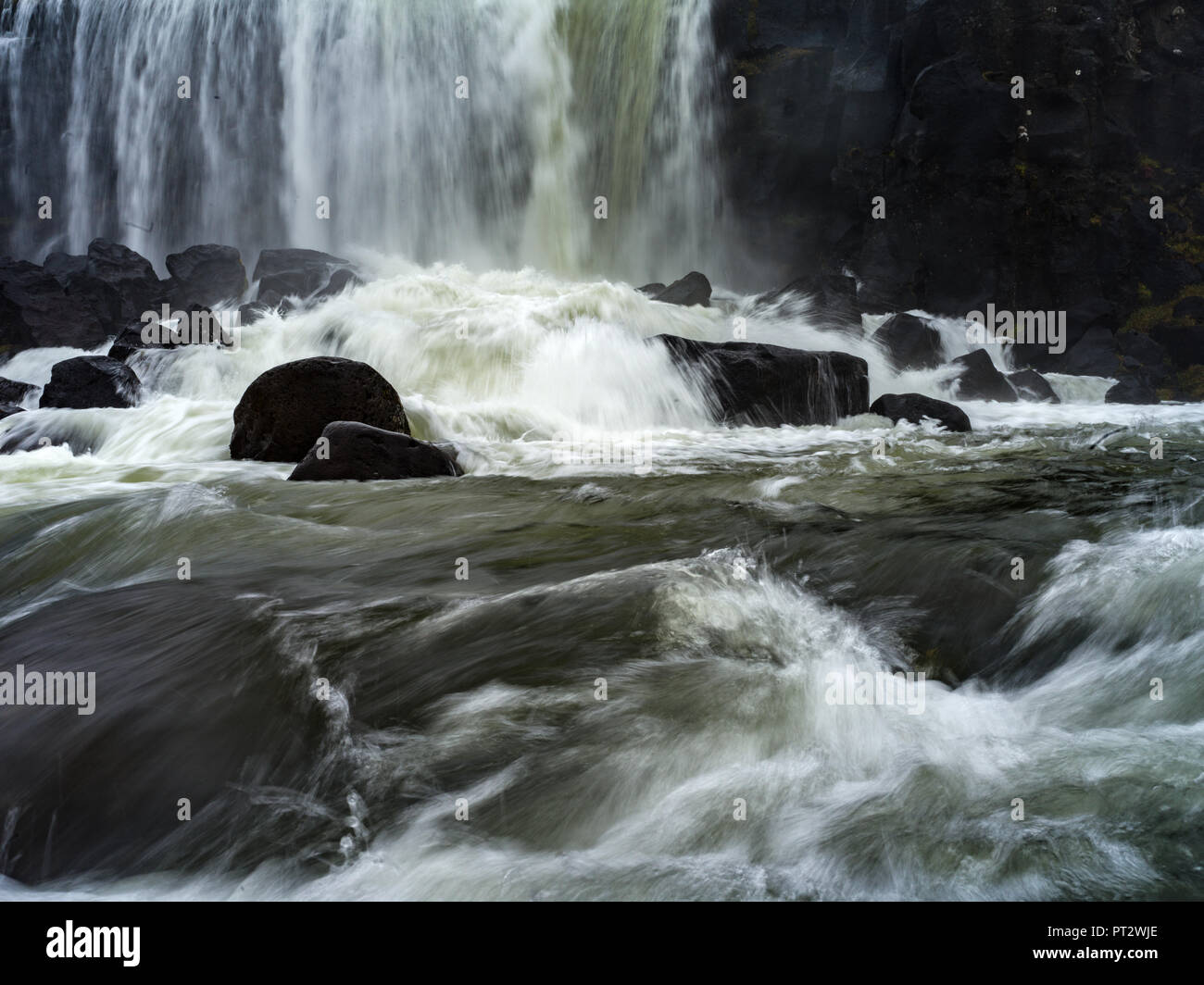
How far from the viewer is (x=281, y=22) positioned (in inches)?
1106

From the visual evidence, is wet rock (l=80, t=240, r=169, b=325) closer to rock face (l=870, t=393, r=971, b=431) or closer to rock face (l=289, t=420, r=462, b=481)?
rock face (l=289, t=420, r=462, b=481)

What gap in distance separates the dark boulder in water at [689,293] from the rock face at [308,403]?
11.9 meters

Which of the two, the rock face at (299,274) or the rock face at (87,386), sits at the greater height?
the rock face at (299,274)

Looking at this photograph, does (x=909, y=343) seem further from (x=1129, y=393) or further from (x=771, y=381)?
(x=771, y=381)

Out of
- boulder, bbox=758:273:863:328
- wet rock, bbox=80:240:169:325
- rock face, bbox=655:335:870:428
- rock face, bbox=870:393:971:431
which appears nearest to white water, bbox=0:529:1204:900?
rock face, bbox=870:393:971:431

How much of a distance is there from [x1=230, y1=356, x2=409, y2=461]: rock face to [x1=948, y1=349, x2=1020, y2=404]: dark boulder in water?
38.8ft

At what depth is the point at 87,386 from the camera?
12.6 m

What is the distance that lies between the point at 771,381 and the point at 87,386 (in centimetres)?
906

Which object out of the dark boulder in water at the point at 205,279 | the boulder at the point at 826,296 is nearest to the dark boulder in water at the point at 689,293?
the boulder at the point at 826,296

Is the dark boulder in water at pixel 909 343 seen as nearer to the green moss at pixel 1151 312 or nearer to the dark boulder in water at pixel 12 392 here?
the green moss at pixel 1151 312

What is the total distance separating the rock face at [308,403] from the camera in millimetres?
8805

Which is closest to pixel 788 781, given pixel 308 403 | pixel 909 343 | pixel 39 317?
pixel 308 403

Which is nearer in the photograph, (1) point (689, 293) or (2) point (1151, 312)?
(1) point (689, 293)

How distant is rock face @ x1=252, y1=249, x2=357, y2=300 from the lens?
21234 mm
